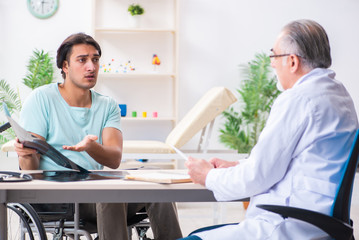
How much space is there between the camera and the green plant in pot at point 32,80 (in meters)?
5.64

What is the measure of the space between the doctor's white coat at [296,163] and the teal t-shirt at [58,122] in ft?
3.43

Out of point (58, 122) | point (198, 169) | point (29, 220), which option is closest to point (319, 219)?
point (198, 169)

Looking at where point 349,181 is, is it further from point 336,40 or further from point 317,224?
point 336,40

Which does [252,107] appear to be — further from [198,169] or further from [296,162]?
[296,162]

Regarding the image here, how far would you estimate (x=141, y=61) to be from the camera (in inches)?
237

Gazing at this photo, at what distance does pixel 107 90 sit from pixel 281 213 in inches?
193

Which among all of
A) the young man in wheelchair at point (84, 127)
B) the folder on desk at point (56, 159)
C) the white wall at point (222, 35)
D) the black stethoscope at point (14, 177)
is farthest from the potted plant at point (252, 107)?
the black stethoscope at point (14, 177)

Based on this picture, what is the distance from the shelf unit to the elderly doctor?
452 cm

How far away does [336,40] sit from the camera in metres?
6.28

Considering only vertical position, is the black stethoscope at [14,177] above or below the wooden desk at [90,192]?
above

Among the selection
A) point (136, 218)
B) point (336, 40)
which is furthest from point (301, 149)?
point (336, 40)

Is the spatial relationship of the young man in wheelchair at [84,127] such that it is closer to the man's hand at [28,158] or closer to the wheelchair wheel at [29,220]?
the man's hand at [28,158]

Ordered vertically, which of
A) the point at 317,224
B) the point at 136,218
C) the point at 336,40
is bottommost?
the point at 136,218

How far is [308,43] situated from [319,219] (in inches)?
19.2
